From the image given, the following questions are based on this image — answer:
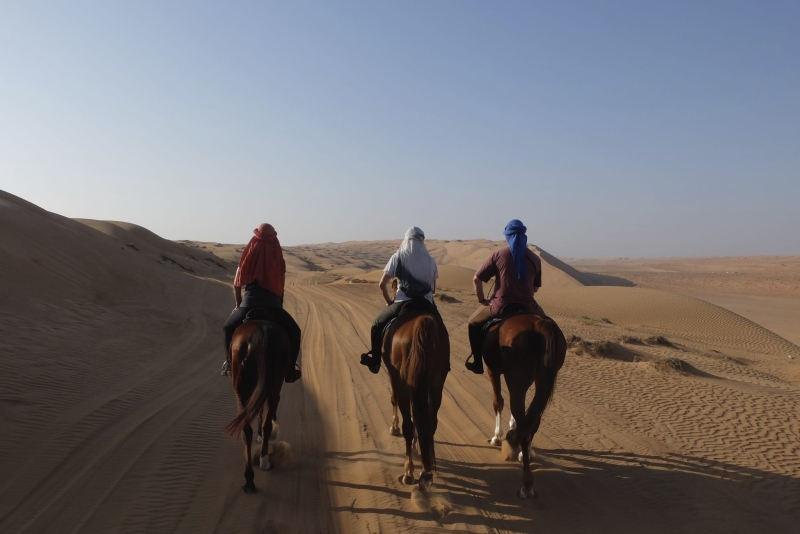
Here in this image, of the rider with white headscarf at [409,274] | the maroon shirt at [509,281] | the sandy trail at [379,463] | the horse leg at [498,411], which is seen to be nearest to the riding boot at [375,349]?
the rider with white headscarf at [409,274]

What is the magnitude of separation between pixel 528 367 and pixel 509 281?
128 cm

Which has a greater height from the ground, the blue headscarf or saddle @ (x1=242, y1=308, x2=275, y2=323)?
the blue headscarf

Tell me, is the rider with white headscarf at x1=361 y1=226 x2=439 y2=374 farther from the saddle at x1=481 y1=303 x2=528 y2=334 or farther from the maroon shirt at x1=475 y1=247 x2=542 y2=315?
the saddle at x1=481 y1=303 x2=528 y2=334

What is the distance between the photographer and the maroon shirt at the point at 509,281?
629cm

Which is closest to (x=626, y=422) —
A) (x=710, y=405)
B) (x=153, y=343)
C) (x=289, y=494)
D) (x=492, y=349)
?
(x=710, y=405)

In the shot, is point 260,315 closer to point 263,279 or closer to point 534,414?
point 263,279

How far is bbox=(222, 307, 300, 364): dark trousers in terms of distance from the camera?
616 cm

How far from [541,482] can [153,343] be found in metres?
10.7

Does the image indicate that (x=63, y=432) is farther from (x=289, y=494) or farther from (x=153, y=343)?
(x=153, y=343)

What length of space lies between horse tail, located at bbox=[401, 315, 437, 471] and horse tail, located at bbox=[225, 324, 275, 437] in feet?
4.95

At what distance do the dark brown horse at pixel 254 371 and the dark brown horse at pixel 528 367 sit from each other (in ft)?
8.45

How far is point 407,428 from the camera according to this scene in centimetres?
552

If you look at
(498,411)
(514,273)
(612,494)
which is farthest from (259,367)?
(612,494)

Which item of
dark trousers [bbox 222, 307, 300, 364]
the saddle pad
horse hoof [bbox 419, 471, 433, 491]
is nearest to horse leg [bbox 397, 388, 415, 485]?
horse hoof [bbox 419, 471, 433, 491]
